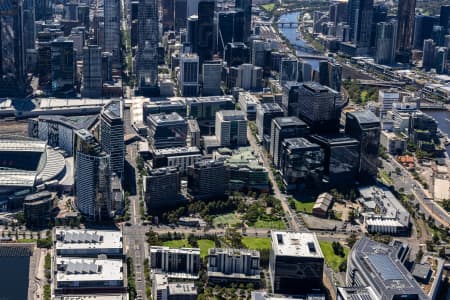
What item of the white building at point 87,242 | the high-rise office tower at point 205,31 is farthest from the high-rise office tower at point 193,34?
the white building at point 87,242

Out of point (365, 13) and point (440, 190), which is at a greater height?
point (365, 13)

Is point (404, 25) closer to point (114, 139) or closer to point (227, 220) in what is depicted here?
point (114, 139)

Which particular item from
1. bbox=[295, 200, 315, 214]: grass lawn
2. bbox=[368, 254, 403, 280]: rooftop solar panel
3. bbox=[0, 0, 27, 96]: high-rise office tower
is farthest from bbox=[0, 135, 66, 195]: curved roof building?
bbox=[368, 254, 403, 280]: rooftop solar panel

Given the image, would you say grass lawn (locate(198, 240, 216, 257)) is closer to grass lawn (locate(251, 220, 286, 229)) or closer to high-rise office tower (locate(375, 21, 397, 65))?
grass lawn (locate(251, 220, 286, 229))

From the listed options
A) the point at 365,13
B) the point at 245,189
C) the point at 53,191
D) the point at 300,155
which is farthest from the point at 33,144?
the point at 365,13

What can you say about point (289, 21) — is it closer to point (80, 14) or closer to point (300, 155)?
point (80, 14)

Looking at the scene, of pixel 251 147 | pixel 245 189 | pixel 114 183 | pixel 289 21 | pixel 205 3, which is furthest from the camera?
pixel 289 21

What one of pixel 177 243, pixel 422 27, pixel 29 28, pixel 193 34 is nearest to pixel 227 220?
pixel 177 243
